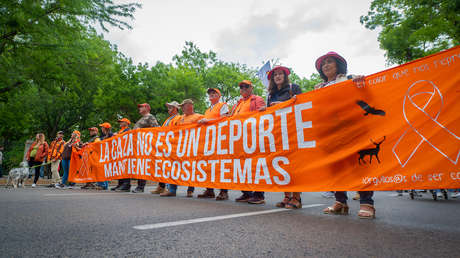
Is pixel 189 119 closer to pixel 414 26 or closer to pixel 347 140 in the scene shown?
pixel 347 140

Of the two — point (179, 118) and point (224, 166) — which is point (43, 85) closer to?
point (179, 118)

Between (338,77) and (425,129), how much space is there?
4.90 feet

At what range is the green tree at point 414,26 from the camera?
12398 mm

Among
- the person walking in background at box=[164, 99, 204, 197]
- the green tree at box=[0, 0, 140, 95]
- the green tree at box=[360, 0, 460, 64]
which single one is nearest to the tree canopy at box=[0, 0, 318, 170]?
the green tree at box=[0, 0, 140, 95]

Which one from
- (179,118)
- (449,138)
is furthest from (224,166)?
(449,138)

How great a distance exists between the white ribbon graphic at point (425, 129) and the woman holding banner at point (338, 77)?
66cm

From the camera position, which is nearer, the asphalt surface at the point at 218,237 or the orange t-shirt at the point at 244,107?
the asphalt surface at the point at 218,237

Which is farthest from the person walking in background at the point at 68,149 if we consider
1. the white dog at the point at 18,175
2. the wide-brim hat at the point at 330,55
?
the wide-brim hat at the point at 330,55

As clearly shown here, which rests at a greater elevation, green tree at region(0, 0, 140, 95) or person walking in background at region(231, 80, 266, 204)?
green tree at region(0, 0, 140, 95)

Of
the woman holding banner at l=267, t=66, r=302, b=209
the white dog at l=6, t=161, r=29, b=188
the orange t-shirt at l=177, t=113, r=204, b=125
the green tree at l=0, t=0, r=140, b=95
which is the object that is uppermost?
the green tree at l=0, t=0, r=140, b=95

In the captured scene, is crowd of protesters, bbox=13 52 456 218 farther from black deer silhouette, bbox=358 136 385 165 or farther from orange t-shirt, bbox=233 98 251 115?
black deer silhouette, bbox=358 136 385 165

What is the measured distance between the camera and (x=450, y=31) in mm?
12742

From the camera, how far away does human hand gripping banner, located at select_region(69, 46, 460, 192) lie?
104 inches

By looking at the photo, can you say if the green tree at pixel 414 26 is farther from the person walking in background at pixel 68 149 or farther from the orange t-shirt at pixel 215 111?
the person walking in background at pixel 68 149
